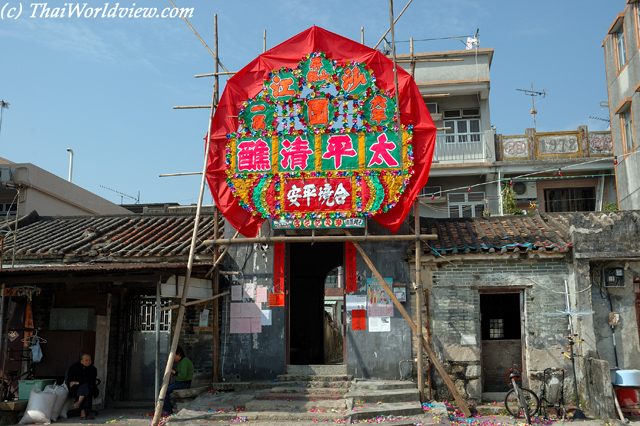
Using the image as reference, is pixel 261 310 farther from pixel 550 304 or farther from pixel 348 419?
pixel 550 304

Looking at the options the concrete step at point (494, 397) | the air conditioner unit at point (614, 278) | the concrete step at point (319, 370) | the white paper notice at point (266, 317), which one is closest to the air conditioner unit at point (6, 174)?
the white paper notice at point (266, 317)

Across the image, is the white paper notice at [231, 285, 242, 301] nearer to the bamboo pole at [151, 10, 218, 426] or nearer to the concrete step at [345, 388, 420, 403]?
the bamboo pole at [151, 10, 218, 426]

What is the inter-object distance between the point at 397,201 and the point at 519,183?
10.7m

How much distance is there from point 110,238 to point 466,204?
12526mm

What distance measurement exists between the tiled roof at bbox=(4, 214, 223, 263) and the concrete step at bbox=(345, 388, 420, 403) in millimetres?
4547

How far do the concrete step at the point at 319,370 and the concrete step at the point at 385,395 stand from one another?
100 centimetres

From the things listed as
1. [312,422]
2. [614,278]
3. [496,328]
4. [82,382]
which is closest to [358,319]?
[312,422]

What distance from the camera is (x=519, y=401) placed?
11211 mm

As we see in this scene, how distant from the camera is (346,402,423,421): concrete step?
1061 centimetres

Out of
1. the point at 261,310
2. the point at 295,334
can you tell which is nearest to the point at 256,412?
the point at 261,310

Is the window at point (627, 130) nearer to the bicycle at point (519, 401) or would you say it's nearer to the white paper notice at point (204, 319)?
the bicycle at point (519, 401)

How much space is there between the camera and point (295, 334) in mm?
19016

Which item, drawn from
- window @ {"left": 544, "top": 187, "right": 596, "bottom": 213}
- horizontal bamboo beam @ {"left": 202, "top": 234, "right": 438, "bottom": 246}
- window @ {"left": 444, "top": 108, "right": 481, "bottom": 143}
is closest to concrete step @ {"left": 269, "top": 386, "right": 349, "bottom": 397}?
horizontal bamboo beam @ {"left": 202, "top": 234, "right": 438, "bottom": 246}

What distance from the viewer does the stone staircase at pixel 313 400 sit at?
1081 centimetres
